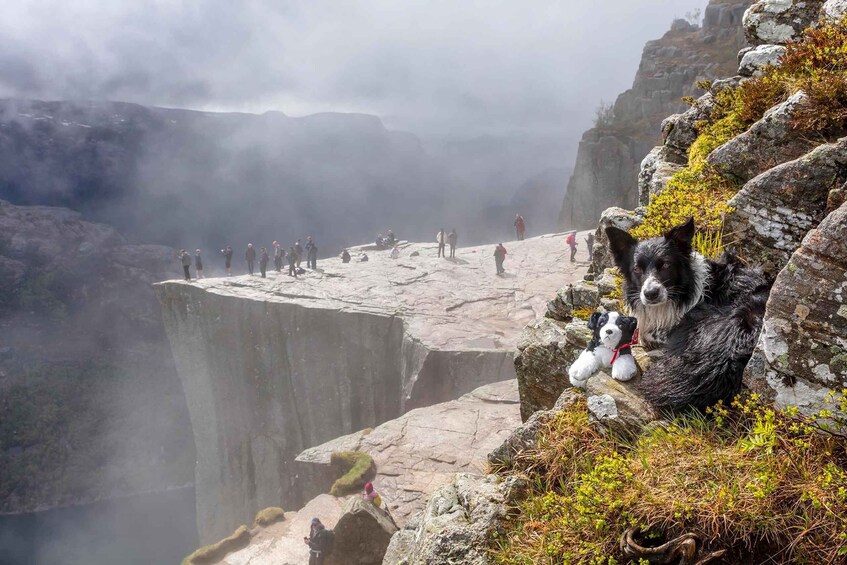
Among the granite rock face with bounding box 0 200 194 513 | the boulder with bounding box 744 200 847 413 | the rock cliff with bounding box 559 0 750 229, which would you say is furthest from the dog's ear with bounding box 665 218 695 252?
the granite rock face with bounding box 0 200 194 513

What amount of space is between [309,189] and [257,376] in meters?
92.4

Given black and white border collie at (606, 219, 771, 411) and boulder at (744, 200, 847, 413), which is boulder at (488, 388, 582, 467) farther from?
boulder at (744, 200, 847, 413)

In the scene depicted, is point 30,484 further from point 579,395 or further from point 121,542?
point 579,395

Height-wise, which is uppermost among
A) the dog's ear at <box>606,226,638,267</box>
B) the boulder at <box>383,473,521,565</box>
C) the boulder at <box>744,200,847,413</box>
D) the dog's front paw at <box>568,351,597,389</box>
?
the dog's ear at <box>606,226,638,267</box>

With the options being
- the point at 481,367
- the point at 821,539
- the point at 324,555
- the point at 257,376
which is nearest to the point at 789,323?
the point at 821,539

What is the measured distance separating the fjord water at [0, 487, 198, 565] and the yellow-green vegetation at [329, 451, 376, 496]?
3701cm

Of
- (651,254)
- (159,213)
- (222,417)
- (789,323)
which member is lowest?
(222,417)

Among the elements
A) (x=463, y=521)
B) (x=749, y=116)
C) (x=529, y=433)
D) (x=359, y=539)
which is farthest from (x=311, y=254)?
(x=463, y=521)

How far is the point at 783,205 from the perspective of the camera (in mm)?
4637

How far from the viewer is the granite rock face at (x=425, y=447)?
45.1 ft

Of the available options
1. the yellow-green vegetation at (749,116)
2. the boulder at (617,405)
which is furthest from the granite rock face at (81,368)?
the boulder at (617,405)

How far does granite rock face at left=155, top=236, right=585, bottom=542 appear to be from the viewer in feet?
77.6

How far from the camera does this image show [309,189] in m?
118

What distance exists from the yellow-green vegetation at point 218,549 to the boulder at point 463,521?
11.6 metres
